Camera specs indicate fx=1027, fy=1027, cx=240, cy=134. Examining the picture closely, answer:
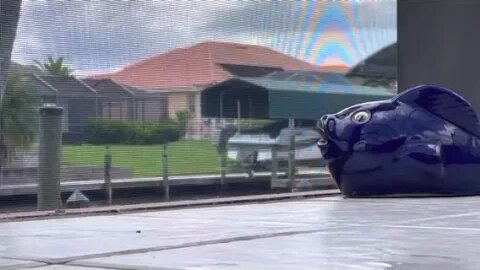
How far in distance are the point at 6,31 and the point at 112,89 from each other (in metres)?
2.21

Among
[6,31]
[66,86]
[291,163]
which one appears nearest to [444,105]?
[291,163]

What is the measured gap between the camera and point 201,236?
887 centimetres

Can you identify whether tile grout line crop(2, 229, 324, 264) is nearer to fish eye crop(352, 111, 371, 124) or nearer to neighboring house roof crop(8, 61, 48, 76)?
fish eye crop(352, 111, 371, 124)

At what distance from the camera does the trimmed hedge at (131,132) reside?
645 inches

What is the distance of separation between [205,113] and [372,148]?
4.35 meters

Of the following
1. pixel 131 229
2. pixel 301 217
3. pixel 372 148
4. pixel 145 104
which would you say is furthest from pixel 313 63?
pixel 131 229

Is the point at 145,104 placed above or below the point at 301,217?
above

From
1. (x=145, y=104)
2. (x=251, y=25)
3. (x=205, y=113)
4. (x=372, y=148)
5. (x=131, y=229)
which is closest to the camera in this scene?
(x=131, y=229)

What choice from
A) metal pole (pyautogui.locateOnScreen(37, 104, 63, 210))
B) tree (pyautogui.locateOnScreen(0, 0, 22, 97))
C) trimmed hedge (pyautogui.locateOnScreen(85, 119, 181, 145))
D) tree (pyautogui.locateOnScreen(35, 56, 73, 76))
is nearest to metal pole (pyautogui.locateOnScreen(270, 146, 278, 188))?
trimmed hedge (pyautogui.locateOnScreen(85, 119, 181, 145))

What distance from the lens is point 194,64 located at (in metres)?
18.5

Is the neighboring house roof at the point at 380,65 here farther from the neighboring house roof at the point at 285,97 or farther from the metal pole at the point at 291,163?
the metal pole at the point at 291,163

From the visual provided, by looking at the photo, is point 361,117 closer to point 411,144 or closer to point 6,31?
point 411,144

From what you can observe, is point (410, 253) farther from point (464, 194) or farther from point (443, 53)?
point (443, 53)

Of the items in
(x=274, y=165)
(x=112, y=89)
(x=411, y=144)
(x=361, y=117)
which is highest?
(x=112, y=89)
